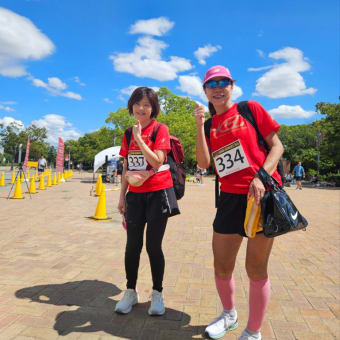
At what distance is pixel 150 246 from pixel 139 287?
958 mm

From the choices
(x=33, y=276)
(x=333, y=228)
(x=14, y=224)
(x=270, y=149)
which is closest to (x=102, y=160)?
(x=14, y=224)

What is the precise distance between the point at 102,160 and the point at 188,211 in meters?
11.6

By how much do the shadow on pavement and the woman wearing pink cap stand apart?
1.14 feet

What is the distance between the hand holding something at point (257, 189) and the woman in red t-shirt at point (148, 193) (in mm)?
795

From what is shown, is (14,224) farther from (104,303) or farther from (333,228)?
(333,228)

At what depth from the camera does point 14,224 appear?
6.30 m

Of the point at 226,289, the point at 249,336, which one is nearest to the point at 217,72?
the point at 226,289

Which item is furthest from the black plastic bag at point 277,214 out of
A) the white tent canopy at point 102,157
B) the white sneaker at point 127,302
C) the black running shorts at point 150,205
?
the white tent canopy at point 102,157

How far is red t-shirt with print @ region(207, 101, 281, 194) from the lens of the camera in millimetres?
2074

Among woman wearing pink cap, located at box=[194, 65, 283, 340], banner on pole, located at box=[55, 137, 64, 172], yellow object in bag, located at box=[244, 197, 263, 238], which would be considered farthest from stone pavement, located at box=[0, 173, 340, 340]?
banner on pole, located at box=[55, 137, 64, 172]

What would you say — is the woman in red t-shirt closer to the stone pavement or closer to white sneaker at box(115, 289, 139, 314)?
white sneaker at box(115, 289, 139, 314)

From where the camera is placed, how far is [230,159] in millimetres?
2137

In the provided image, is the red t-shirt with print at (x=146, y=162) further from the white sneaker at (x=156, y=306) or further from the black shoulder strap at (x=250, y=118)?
the white sneaker at (x=156, y=306)

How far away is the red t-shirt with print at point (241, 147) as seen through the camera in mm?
2074
